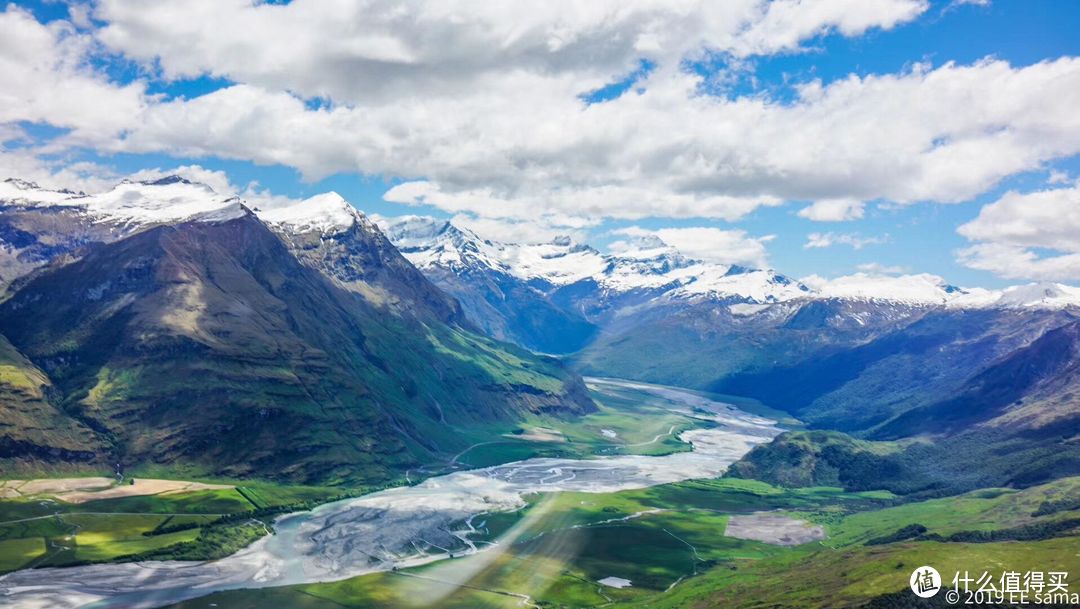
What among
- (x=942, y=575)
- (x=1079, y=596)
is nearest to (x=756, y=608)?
(x=942, y=575)

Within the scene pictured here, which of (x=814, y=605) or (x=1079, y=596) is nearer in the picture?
(x=1079, y=596)

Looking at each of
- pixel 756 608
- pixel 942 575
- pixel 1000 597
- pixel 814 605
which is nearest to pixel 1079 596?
pixel 1000 597

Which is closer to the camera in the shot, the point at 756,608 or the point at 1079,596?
the point at 1079,596

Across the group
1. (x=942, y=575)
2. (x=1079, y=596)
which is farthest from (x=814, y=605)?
(x=1079, y=596)

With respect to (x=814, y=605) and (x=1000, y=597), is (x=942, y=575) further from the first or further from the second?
(x=814, y=605)

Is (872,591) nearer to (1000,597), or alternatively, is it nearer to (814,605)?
(814,605)

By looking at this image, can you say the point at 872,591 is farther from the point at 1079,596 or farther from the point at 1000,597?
the point at 1079,596

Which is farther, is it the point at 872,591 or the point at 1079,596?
the point at 872,591

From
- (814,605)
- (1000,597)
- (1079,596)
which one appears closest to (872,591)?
(814,605)
